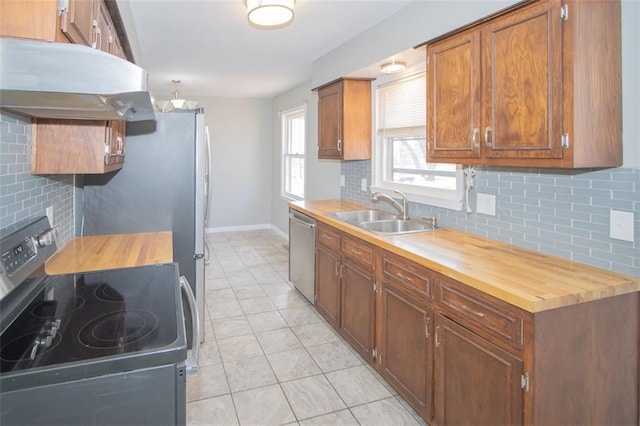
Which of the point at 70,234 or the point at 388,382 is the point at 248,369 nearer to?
the point at 388,382

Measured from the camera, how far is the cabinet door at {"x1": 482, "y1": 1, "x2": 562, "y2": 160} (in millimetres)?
1751

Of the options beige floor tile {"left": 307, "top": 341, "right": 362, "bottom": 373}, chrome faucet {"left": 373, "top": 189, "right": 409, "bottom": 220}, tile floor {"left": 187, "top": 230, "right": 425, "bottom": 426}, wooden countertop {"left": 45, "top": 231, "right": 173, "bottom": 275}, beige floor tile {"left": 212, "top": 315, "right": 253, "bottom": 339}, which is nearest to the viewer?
wooden countertop {"left": 45, "top": 231, "right": 173, "bottom": 275}

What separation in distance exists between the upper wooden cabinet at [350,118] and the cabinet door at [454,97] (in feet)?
4.29

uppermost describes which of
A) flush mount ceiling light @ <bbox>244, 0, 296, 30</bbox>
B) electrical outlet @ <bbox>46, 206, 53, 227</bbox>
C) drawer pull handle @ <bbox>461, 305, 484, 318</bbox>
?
flush mount ceiling light @ <bbox>244, 0, 296, 30</bbox>

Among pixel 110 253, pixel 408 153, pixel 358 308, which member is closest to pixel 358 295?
pixel 358 308

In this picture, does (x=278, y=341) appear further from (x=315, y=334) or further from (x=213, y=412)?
(x=213, y=412)

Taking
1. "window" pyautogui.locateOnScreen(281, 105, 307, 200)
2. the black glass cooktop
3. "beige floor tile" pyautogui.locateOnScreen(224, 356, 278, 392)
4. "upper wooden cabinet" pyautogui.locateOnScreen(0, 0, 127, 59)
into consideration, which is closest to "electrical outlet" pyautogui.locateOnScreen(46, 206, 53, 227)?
the black glass cooktop

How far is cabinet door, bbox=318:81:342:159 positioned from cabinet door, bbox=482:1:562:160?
1888mm

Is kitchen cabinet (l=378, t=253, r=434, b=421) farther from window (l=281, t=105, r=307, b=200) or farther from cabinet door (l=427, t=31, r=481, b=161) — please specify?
window (l=281, t=105, r=307, b=200)

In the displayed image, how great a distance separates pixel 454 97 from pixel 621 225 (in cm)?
→ 103

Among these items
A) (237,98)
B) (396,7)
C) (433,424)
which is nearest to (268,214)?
(237,98)

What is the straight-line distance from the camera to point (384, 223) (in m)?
3.28

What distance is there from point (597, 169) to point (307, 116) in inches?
174

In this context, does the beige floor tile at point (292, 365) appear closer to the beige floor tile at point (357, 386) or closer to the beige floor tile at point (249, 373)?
A: the beige floor tile at point (249, 373)
